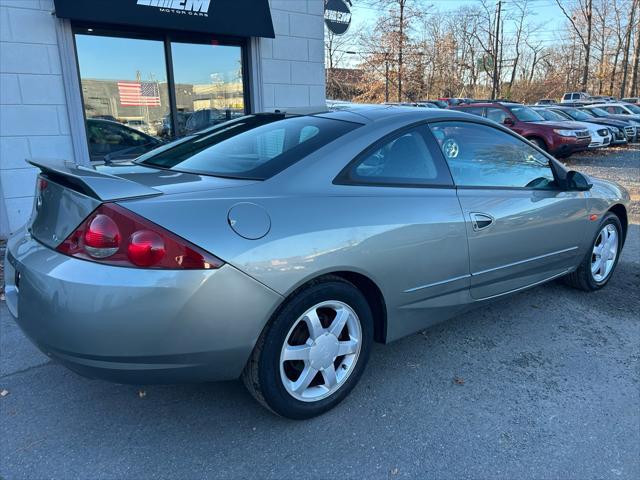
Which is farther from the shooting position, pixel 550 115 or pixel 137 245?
pixel 550 115

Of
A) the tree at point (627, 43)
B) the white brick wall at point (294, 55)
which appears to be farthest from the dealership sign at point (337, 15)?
the tree at point (627, 43)

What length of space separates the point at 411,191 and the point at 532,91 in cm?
5621

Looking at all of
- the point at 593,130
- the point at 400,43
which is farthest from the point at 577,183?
the point at 400,43

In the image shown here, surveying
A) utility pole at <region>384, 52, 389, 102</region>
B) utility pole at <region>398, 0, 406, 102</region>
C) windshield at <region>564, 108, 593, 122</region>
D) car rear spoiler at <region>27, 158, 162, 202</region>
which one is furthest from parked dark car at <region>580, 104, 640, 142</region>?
car rear spoiler at <region>27, 158, 162, 202</region>

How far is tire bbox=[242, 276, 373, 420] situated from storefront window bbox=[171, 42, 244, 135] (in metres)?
5.37

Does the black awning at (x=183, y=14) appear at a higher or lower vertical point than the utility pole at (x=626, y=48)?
lower

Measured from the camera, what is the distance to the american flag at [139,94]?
6.55 meters

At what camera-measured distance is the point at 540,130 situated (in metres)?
13.9

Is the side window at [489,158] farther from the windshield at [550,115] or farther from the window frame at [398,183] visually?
the windshield at [550,115]

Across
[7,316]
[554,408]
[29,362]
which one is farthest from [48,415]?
[554,408]

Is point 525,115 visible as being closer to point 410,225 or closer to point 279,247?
point 410,225

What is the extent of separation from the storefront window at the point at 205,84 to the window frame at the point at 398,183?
16.3ft

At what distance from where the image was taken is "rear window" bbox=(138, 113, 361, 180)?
2.46m

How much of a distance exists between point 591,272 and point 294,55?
5318 millimetres
